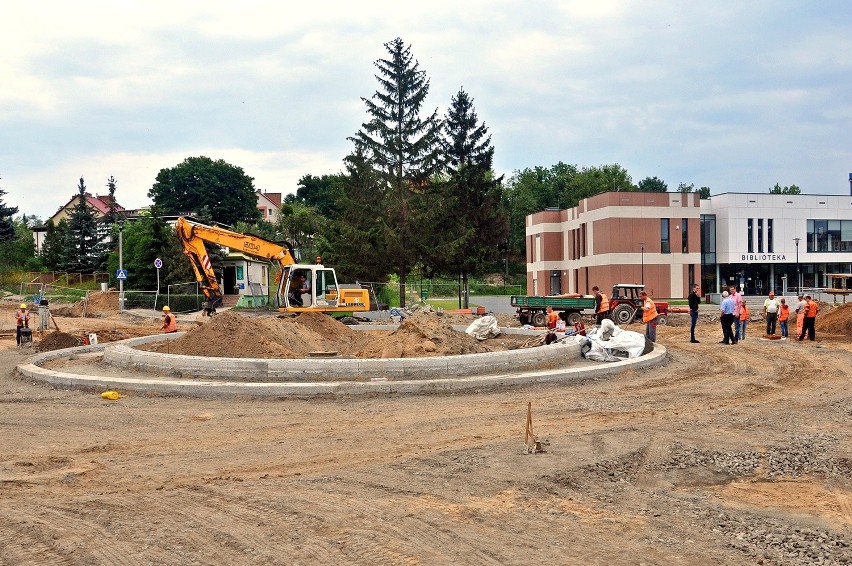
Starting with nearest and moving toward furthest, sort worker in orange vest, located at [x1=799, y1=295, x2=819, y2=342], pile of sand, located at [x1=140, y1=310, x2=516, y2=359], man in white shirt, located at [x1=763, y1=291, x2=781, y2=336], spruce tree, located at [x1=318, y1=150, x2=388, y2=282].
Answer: pile of sand, located at [x1=140, y1=310, x2=516, y2=359]
worker in orange vest, located at [x1=799, y1=295, x2=819, y2=342]
man in white shirt, located at [x1=763, y1=291, x2=781, y2=336]
spruce tree, located at [x1=318, y1=150, x2=388, y2=282]

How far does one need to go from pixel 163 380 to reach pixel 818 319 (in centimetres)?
2504

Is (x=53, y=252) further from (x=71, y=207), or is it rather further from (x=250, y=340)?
(x=250, y=340)

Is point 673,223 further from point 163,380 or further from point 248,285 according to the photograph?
point 163,380

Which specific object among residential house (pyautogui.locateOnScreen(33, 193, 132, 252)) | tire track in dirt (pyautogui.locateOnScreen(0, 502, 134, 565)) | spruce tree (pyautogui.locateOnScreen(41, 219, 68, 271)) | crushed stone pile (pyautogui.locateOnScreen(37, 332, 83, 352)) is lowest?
tire track in dirt (pyautogui.locateOnScreen(0, 502, 134, 565))

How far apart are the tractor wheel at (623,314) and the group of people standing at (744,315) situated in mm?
6513

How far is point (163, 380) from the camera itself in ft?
46.5

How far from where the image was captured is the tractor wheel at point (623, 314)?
3212 centimetres

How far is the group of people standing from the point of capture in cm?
2272

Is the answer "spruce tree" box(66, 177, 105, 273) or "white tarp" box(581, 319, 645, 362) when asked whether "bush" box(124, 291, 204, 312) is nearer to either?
"spruce tree" box(66, 177, 105, 273)

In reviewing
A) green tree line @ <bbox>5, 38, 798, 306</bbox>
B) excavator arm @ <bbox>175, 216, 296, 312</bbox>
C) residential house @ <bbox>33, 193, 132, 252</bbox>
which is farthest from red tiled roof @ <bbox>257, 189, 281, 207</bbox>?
excavator arm @ <bbox>175, 216, 296, 312</bbox>

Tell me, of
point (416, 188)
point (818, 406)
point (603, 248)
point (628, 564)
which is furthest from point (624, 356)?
point (603, 248)

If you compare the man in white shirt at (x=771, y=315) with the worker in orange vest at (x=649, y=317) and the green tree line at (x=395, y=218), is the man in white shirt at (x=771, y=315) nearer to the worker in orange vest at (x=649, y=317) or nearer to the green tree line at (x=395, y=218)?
the worker in orange vest at (x=649, y=317)

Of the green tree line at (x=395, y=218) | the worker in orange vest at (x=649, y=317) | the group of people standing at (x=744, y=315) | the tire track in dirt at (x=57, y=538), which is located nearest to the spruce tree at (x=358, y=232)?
the green tree line at (x=395, y=218)

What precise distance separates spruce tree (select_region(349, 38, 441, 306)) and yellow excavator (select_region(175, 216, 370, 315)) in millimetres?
13176
